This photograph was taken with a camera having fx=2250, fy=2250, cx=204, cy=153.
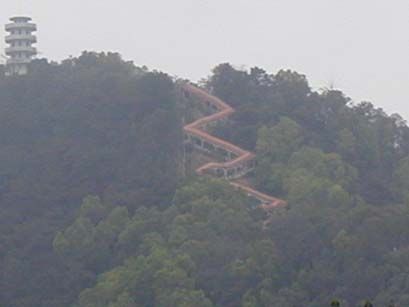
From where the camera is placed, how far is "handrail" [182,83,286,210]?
72.1 m

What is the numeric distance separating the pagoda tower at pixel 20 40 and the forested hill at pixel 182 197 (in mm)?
4802

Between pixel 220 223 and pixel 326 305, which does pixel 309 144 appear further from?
pixel 326 305

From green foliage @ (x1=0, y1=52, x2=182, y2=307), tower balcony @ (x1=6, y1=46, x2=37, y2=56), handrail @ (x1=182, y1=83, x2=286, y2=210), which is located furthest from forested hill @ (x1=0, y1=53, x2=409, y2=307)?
tower balcony @ (x1=6, y1=46, x2=37, y2=56)

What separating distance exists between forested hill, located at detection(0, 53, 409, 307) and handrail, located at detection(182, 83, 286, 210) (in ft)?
1.39

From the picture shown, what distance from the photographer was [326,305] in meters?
60.8

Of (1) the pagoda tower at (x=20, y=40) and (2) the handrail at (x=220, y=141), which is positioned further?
(1) the pagoda tower at (x=20, y=40)

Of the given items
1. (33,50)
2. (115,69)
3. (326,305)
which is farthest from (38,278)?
(33,50)

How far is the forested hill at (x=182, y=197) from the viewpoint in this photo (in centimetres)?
6381

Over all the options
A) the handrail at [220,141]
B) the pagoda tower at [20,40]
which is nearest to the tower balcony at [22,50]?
the pagoda tower at [20,40]

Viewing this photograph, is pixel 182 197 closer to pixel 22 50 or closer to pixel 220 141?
pixel 220 141

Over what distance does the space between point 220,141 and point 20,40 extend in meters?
13.3

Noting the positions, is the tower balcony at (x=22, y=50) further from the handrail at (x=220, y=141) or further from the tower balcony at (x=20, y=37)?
the handrail at (x=220, y=141)

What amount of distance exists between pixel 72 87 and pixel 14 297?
14479 millimetres

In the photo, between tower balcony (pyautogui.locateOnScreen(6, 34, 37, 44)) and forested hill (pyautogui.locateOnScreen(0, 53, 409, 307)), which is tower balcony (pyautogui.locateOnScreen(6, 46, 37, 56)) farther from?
forested hill (pyautogui.locateOnScreen(0, 53, 409, 307))
